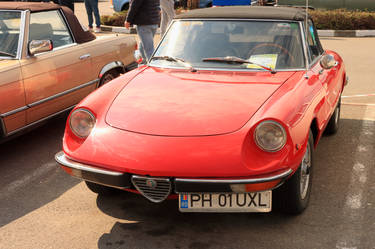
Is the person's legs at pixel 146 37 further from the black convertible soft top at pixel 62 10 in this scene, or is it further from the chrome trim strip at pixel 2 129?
the chrome trim strip at pixel 2 129

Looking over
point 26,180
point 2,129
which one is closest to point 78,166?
point 26,180

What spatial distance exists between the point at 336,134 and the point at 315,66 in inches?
54.2

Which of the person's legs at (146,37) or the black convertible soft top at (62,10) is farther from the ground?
the black convertible soft top at (62,10)

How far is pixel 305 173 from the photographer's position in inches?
159

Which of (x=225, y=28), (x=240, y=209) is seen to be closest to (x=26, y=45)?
(x=225, y=28)

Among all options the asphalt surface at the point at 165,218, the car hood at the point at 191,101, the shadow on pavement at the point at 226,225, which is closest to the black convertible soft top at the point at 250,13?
the car hood at the point at 191,101

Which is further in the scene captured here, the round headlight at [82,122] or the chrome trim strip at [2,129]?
the chrome trim strip at [2,129]

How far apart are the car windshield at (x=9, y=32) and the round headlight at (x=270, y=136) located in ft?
10.5

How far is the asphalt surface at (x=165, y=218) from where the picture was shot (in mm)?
3631

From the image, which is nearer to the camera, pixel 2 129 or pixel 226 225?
pixel 226 225

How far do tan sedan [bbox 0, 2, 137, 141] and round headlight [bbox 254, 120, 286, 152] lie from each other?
9.02 feet

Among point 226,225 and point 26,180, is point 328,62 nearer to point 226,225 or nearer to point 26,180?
point 226,225

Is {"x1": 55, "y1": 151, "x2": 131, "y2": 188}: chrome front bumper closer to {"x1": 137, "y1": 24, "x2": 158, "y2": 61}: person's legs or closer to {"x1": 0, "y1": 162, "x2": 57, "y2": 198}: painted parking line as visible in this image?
{"x1": 0, "y1": 162, "x2": 57, "y2": 198}: painted parking line

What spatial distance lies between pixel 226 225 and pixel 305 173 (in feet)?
2.37
